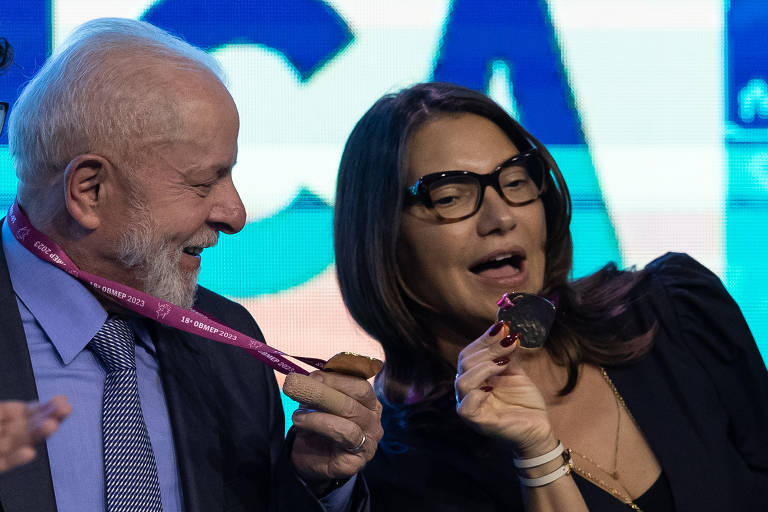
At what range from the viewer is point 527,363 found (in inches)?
89.8

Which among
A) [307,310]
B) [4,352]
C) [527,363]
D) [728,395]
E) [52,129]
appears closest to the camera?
[4,352]

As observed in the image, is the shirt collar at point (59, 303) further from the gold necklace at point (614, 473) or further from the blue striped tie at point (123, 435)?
the gold necklace at point (614, 473)

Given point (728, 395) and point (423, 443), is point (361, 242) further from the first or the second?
point (728, 395)

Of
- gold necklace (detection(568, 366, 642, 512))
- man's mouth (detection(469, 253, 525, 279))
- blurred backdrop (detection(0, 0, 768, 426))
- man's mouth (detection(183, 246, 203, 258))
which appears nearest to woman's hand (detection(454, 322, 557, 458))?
gold necklace (detection(568, 366, 642, 512))

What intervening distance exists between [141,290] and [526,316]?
810mm

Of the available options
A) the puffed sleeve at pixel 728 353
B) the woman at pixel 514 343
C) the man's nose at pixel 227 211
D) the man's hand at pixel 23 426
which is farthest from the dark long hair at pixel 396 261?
the man's hand at pixel 23 426

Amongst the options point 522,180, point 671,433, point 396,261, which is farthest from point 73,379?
point 671,433

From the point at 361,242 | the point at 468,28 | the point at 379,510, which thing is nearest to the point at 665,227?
the point at 468,28

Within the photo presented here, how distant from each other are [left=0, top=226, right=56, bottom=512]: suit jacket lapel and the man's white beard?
0.24 m

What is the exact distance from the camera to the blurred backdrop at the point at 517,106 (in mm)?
2898

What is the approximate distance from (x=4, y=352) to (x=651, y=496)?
135cm

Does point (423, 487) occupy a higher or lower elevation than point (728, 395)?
lower

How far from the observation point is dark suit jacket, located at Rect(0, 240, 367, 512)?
1.72 meters

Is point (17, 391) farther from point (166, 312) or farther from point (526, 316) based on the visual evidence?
point (526, 316)
